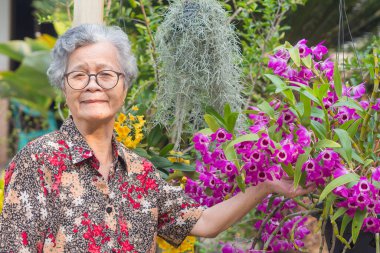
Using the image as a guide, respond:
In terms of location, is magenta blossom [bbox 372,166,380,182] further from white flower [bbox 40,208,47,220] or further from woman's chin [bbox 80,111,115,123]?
white flower [bbox 40,208,47,220]

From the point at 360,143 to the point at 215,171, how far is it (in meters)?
0.45

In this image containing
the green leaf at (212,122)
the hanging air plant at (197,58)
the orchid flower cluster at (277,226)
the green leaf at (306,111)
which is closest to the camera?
the green leaf at (306,111)

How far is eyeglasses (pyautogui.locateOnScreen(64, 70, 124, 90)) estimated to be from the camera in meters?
2.10

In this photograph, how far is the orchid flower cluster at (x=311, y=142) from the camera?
1.99 m

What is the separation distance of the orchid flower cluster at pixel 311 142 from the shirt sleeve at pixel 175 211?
113mm

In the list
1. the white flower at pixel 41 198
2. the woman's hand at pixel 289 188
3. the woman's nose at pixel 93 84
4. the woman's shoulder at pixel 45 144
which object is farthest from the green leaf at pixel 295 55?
the white flower at pixel 41 198

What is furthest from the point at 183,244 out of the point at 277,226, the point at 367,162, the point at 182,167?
the point at 367,162

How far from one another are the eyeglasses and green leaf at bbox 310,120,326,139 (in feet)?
1.86

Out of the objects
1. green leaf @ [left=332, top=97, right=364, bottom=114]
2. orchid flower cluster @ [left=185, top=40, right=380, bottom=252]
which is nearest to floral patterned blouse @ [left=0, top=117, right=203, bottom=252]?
orchid flower cluster @ [left=185, top=40, right=380, bottom=252]

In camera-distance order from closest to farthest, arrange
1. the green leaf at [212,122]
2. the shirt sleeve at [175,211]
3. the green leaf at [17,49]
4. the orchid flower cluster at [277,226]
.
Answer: the green leaf at [212,122], the shirt sleeve at [175,211], the orchid flower cluster at [277,226], the green leaf at [17,49]

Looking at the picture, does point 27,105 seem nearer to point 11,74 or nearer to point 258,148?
point 11,74

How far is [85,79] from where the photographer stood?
6.90 ft

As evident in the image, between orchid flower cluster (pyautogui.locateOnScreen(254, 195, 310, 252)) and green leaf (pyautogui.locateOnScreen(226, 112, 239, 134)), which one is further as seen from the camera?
orchid flower cluster (pyautogui.locateOnScreen(254, 195, 310, 252))

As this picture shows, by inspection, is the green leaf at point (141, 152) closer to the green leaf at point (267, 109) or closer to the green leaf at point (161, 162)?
the green leaf at point (161, 162)
